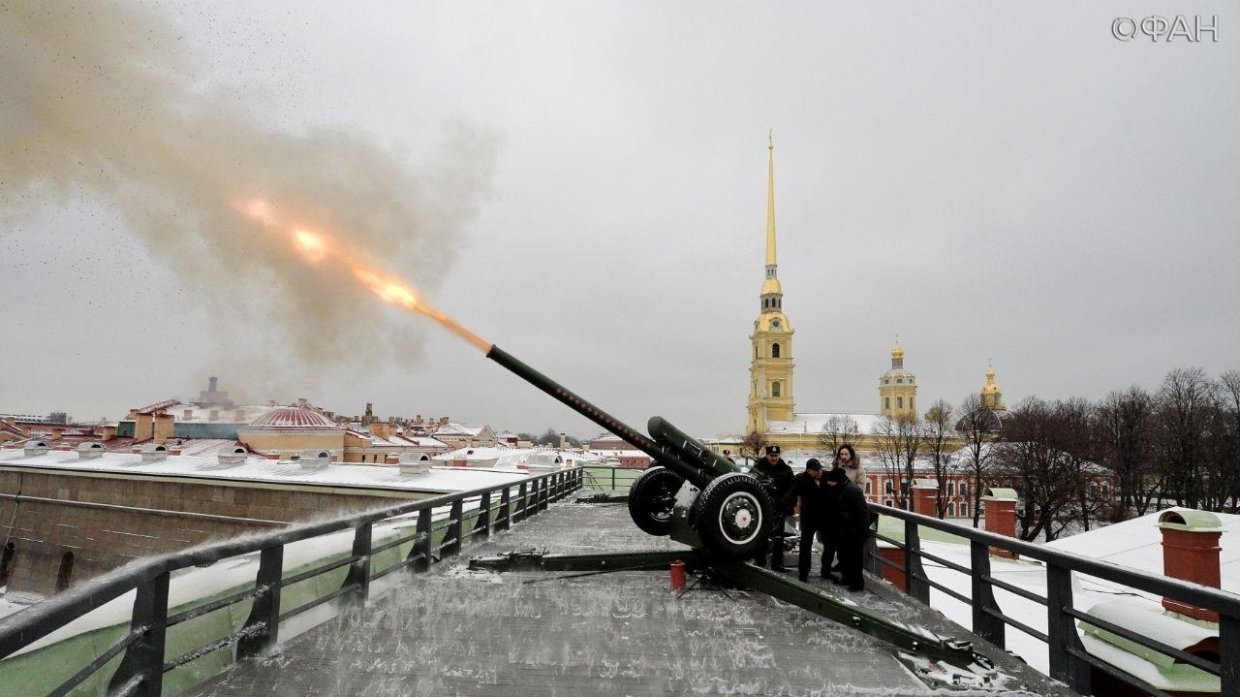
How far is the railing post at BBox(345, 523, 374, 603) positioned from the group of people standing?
4.02 m

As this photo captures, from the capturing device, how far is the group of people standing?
7.11m

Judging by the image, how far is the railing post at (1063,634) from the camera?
181 inches

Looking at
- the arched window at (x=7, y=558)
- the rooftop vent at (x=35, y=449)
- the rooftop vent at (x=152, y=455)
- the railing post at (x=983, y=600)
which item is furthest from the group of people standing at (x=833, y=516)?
the rooftop vent at (x=35, y=449)

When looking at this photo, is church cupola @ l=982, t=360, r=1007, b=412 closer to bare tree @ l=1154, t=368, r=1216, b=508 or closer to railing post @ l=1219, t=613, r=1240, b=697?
bare tree @ l=1154, t=368, r=1216, b=508

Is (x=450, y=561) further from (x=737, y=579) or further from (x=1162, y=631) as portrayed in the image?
(x=1162, y=631)

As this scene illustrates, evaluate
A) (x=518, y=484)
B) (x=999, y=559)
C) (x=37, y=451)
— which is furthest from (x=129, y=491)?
(x=999, y=559)

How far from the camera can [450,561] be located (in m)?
8.60

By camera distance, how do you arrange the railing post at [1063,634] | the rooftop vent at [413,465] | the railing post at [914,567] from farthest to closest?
the rooftop vent at [413,465] < the railing post at [914,567] < the railing post at [1063,634]

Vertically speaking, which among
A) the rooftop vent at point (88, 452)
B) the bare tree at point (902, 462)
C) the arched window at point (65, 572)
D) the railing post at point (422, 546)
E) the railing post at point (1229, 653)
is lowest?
the arched window at point (65, 572)

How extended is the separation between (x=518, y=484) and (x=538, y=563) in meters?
5.43

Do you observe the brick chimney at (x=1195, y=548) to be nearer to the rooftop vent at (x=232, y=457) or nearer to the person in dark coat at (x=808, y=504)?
the person in dark coat at (x=808, y=504)

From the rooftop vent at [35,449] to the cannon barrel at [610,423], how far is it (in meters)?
34.5

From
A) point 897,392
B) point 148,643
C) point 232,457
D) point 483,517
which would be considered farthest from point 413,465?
point 897,392

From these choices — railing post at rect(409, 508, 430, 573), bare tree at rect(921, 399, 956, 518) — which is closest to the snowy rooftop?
railing post at rect(409, 508, 430, 573)
